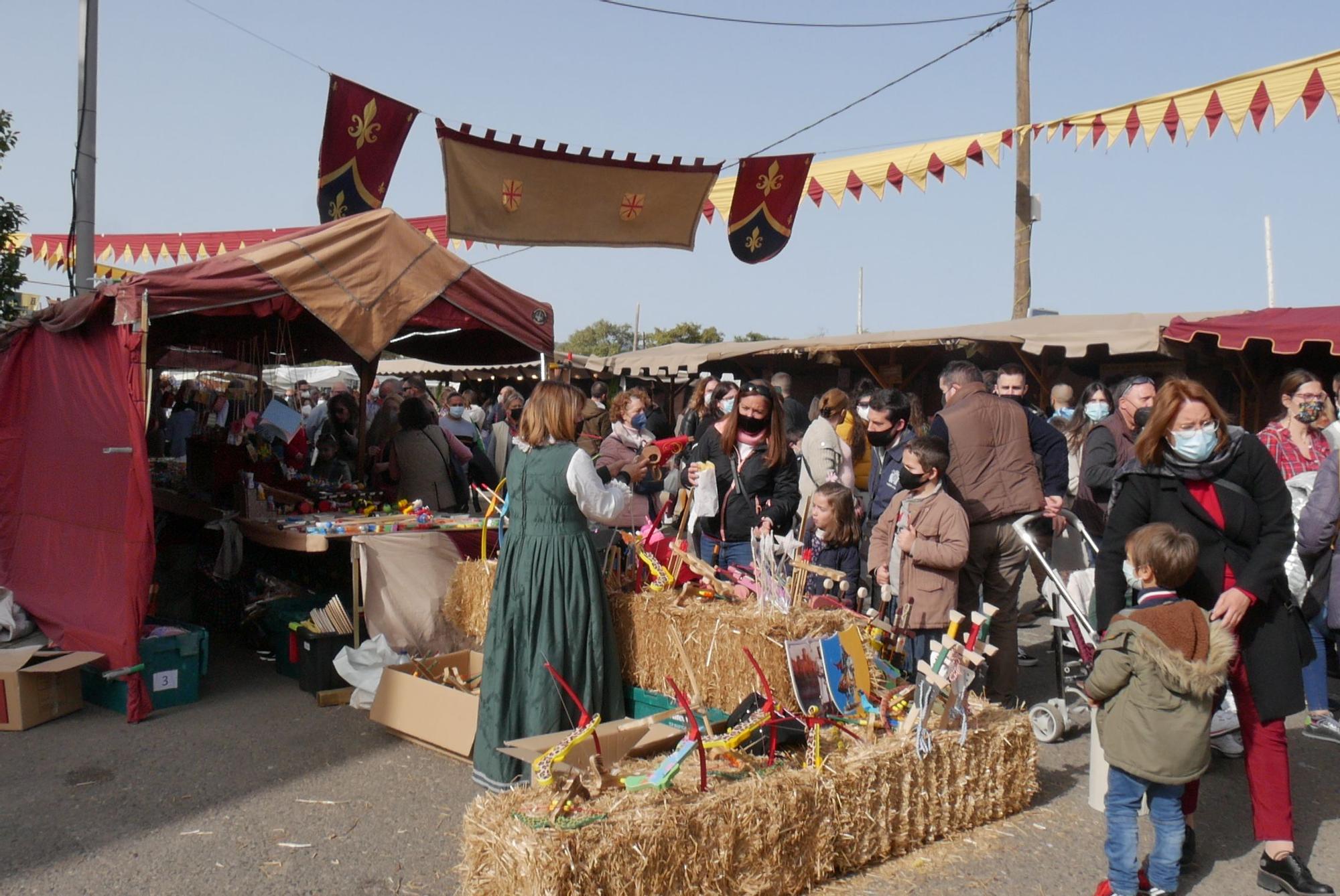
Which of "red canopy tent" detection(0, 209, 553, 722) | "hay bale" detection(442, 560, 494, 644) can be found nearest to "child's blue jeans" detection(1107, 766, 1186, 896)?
"hay bale" detection(442, 560, 494, 644)

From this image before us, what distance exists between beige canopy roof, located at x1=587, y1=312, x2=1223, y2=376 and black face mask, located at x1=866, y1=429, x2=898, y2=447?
17.8 ft

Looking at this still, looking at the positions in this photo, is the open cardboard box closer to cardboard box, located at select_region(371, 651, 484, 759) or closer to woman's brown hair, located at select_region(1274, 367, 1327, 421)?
cardboard box, located at select_region(371, 651, 484, 759)

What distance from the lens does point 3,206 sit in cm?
1088

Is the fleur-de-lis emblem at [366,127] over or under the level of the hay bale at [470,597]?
over

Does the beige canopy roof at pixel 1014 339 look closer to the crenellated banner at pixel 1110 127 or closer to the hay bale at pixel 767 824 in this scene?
the crenellated banner at pixel 1110 127

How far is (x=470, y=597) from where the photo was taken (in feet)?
18.6

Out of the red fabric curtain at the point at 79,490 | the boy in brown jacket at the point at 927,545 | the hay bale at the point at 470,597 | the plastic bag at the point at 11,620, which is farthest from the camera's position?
the plastic bag at the point at 11,620

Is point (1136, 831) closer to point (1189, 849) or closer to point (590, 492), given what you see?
point (1189, 849)

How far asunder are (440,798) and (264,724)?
1641 millimetres

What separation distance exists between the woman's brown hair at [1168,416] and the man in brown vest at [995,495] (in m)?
1.42

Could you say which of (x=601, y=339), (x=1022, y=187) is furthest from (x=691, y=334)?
(x=1022, y=187)

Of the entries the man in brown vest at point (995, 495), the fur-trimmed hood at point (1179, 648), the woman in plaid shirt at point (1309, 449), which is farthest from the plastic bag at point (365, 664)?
the woman in plaid shirt at point (1309, 449)

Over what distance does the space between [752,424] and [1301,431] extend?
316cm

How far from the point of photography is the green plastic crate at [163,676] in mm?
5875
